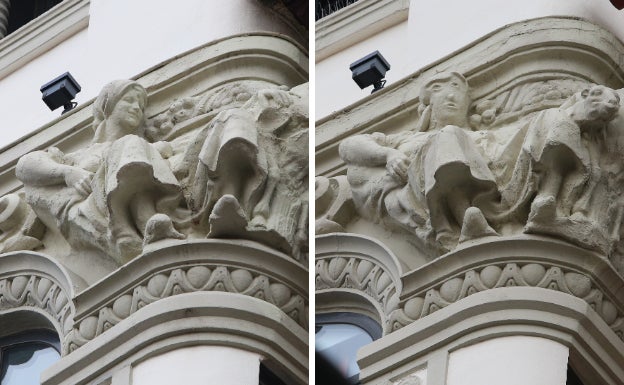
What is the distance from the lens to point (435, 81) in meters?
15.5

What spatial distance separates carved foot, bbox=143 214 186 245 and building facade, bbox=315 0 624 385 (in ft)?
2.28

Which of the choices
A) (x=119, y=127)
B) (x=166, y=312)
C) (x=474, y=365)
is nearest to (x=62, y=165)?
(x=119, y=127)

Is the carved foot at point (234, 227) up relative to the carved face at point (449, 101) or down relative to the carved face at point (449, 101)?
down

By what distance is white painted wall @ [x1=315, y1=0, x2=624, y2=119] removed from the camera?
1563 cm

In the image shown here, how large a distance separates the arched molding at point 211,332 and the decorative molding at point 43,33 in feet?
10.1

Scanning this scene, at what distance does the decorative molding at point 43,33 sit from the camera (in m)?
17.5

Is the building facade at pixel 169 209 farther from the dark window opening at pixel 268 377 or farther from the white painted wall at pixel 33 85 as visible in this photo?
the white painted wall at pixel 33 85

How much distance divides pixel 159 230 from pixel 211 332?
1.99 feet

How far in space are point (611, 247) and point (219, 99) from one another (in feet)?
7.17

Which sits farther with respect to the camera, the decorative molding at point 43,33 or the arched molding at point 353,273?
the decorative molding at point 43,33

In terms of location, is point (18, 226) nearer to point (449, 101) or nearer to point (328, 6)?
point (328, 6)

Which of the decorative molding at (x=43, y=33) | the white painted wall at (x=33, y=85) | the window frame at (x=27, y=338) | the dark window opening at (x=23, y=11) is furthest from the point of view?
the dark window opening at (x=23, y=11)

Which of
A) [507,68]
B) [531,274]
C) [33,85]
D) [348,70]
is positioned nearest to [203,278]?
[531,274]

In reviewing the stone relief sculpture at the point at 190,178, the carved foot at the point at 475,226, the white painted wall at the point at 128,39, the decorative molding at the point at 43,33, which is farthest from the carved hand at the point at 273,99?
the decorative molding at the point at 43,33
